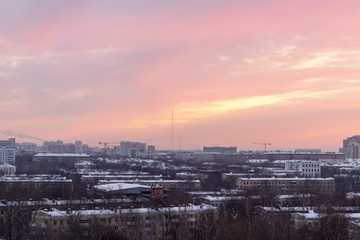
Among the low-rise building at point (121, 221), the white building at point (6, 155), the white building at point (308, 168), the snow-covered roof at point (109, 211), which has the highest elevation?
the white building at point (6, 155)

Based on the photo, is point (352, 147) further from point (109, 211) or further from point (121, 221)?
point (121, 221)

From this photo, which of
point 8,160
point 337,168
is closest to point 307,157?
point 337,168

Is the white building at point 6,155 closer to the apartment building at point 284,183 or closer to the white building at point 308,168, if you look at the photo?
the white building at point 308,168

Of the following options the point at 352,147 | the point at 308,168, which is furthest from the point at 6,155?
the point at 352,147

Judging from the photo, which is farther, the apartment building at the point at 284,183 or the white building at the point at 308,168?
the white building at the point at 308,168

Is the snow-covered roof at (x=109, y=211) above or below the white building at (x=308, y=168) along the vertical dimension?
below

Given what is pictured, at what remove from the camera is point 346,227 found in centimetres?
1277

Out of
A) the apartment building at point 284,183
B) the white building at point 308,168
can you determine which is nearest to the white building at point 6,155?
the white building at point 308,168

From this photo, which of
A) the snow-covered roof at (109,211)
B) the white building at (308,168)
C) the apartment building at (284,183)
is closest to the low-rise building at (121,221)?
the snow-covered roof at (109,211)

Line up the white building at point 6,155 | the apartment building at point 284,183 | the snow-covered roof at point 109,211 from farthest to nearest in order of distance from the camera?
the white building at point 6,155 → the apartment building at point 284,183 → the snow-covered roof at point 109,211

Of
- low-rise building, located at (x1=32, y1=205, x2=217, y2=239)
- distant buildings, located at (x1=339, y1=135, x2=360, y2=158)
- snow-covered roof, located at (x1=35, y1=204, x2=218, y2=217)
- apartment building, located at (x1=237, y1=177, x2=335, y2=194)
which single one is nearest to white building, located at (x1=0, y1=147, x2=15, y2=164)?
apartment building, located at (x1=237, y1=177, x2=335, y2=194)

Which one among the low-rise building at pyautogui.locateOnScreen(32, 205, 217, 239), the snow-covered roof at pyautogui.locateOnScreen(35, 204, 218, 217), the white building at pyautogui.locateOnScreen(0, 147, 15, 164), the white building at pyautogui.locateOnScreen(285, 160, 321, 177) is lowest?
the low-rise building at pyautogui.locateOnScreen(32, 205, 217, 239)

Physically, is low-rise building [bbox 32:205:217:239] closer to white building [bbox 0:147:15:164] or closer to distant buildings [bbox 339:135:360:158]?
white building [bbox 0:147:15:164]

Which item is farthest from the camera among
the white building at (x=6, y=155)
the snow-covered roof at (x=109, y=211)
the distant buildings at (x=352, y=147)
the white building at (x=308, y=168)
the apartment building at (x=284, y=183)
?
the distant buildings at (x=352, y=147)
